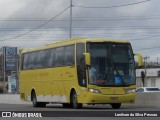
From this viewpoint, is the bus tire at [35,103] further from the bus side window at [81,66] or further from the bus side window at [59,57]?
the bus side window at [81,66]

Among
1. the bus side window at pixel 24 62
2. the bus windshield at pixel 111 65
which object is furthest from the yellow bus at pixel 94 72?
the bus side window at pixel 24 62

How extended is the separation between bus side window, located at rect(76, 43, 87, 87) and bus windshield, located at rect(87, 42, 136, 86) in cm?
38

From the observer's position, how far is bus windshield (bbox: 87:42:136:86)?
26.2 m

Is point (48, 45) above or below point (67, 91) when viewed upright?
above

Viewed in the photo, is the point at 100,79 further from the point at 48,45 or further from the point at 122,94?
the point at 48,45

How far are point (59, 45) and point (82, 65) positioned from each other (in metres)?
3.41

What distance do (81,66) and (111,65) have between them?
4.88ft

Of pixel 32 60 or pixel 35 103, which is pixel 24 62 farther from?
pixel 35 103

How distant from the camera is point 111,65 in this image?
26375 millimetres

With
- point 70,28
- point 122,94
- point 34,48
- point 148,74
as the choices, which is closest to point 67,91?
point 122,94

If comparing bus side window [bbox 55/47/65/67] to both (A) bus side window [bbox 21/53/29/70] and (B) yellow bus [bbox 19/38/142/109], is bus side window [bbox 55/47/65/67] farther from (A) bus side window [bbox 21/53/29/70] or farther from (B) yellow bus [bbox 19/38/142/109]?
(A) bus side window [bbox 21/53/29/70]

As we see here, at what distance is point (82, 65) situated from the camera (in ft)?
86.4

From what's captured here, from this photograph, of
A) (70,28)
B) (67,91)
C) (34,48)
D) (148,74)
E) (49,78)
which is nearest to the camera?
(67,91)

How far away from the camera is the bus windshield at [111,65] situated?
26.2m
